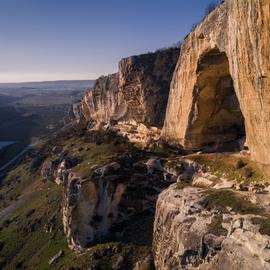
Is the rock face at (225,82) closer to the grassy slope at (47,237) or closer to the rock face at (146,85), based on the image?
the rock face at (146,85)

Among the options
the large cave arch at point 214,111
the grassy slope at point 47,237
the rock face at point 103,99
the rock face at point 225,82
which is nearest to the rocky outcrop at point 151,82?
the grassy slope at point 47,237

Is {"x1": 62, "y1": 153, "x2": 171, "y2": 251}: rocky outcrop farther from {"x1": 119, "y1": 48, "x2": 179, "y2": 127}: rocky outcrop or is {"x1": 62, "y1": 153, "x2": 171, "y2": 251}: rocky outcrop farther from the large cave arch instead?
{"x1": 119, "y1": 48, "x2": 179, "y2": 127}: rocky outcrop

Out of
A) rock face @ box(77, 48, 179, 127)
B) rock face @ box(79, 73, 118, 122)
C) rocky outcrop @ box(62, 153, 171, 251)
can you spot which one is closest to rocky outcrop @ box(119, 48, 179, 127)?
rock face @ box(77, 48, 179, 127)

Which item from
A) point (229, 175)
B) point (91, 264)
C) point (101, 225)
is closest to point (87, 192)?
point (101, 225)

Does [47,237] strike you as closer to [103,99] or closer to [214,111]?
[214,111]

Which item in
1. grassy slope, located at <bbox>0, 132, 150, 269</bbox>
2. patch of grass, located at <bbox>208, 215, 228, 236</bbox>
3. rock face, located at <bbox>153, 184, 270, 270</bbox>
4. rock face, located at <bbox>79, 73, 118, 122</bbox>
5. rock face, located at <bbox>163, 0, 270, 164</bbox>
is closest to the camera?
rock face, located at <bbox>153, 184, 270, 270</bbox>

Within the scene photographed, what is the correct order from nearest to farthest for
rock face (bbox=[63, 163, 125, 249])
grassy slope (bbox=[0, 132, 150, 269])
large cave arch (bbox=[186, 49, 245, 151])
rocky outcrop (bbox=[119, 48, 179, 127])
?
grassy slope (bbox=[0, 132, 150, 269]) < large cave arch (bbox=[186, 49, 245, 151]) < rock face (bbox=[63, 163, 125, 249]) < rocky outcrop (bbox=[119, 48, 179, 127])

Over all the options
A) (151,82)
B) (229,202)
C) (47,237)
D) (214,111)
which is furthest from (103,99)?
(229,202)
